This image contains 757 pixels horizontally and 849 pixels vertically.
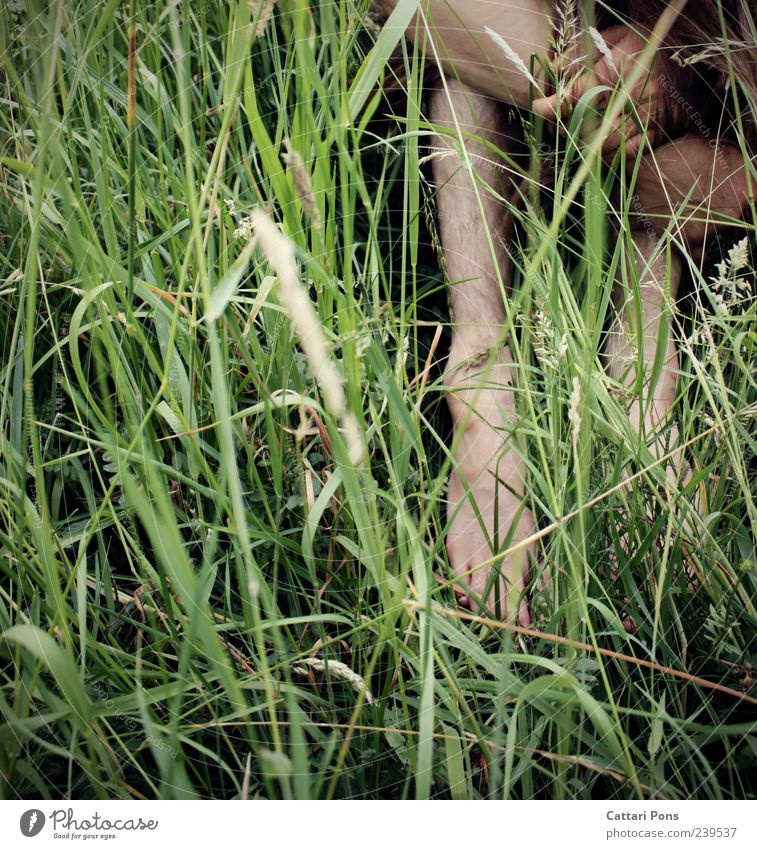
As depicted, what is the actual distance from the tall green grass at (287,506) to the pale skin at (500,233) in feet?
0.12

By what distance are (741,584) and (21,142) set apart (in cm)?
71

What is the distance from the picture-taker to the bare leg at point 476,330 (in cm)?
58

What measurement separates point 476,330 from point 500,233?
0.33 ft

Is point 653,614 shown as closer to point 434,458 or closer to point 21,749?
point 434,458

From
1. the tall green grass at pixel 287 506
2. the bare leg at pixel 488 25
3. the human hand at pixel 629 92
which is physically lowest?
the tall green grass at pixel 287 506

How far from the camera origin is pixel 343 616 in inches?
18.7

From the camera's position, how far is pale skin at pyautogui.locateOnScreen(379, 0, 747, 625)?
530 millimetres

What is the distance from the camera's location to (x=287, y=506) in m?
0.51
